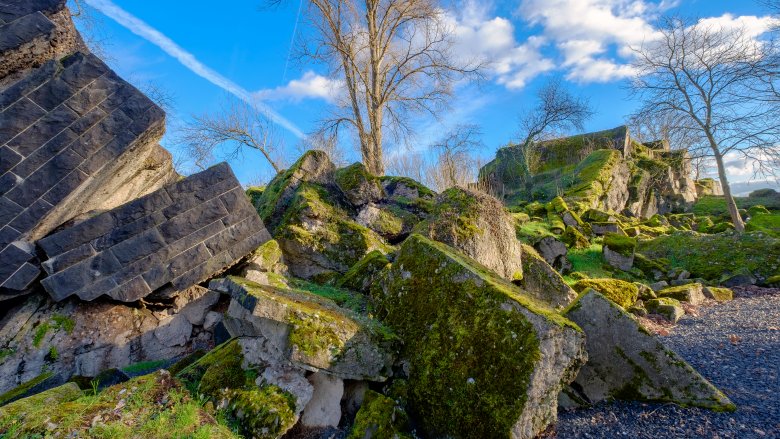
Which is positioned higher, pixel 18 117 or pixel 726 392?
pixel 18 117

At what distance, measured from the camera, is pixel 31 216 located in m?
5.41

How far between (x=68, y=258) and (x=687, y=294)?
497 inches

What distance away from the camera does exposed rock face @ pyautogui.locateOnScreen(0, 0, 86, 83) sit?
19.0ft

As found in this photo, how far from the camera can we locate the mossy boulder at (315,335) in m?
3.73

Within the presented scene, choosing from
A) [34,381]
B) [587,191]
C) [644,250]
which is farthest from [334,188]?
[587,191]

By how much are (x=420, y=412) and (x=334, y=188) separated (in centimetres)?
653

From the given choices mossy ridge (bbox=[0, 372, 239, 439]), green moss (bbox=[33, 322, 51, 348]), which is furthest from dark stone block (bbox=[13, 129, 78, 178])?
mossy ridge (bbox=[0, 372, 239, 439])

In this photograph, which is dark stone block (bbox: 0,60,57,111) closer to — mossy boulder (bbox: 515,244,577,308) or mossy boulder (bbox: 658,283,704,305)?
mossy boulder (bbox: 515,244,577,308)

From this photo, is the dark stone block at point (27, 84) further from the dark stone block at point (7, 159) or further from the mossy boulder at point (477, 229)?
the mossy boulder at point (477, 229)

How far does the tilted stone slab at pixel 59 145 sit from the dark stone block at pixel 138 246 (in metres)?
1.02

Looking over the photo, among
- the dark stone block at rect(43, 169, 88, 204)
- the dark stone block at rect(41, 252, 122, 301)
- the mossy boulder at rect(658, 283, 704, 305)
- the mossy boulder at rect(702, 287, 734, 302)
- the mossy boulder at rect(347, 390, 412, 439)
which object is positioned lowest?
the mossy boulder at rect(702, 287, 734, 302)

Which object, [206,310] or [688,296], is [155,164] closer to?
[206,310]

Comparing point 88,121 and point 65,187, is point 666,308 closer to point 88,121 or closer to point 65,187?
point 65,187

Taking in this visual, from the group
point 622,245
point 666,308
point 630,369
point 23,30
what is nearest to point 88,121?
point 23,30
